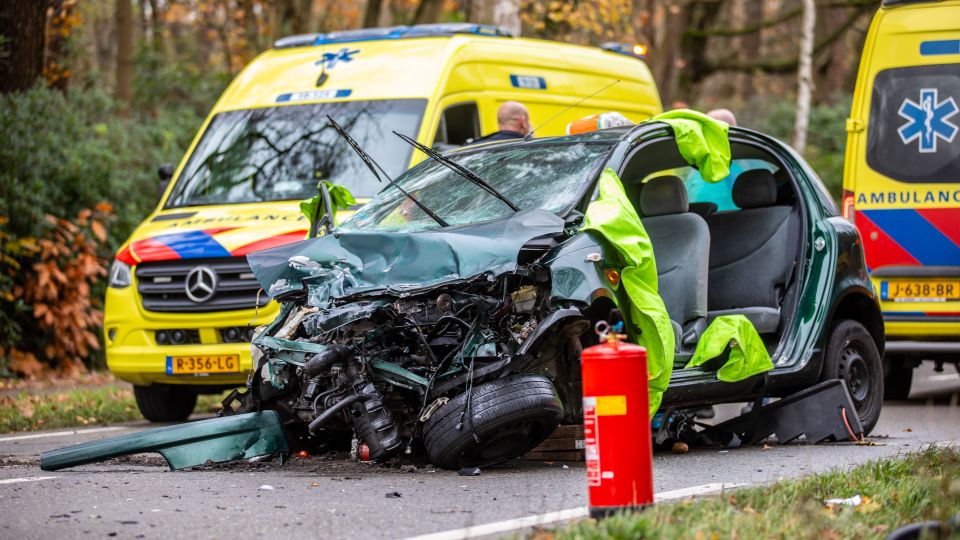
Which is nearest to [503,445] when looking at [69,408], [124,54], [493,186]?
[493,186]

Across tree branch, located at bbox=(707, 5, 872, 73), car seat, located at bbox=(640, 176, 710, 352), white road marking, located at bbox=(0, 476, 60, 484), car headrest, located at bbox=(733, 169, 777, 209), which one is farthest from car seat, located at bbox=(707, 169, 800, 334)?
tree branch, located at bbox=(707, 5, 872, 73)

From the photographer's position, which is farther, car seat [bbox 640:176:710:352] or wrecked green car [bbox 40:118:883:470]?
car seat [bbox 640:176:710:352]

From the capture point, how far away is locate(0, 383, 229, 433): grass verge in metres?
10.3

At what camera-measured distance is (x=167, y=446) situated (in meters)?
7.20

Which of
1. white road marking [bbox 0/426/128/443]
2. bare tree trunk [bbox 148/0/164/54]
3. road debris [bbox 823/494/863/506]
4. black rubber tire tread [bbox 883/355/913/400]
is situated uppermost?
bare tree trunk [bbox 148/0/164/54]

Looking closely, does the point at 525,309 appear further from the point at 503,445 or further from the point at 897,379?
the point at 897,379

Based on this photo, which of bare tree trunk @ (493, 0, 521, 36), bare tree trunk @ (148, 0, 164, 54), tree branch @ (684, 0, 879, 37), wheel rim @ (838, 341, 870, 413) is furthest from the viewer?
bare tree trunk @ (148, 0, 164, 54)

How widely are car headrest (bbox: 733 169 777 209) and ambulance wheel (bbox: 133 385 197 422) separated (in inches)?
173

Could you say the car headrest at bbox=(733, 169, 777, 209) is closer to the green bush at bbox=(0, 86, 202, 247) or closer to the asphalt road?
the asphalt road

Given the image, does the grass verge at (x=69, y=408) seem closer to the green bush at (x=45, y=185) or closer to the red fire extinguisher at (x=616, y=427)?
the green bush at (x=45, y=185)

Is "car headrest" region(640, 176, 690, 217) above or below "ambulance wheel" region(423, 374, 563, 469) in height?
above

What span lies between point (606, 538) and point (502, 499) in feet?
4.72

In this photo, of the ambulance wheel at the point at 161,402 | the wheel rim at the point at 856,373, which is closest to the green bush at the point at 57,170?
the ambulance wheel at the point at 161,402

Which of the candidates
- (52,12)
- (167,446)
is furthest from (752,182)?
(52,12)
